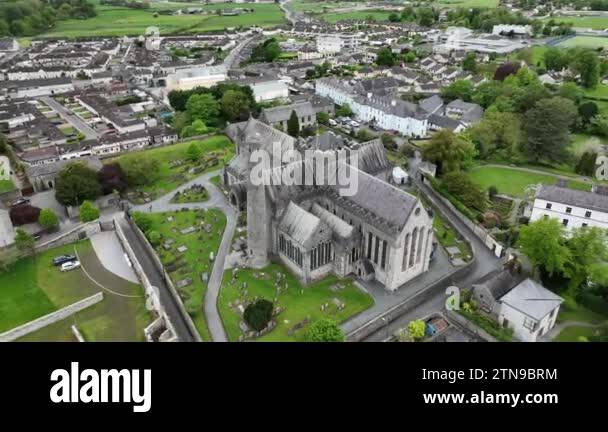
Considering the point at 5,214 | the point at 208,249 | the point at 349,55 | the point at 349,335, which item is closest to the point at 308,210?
the point at 208,249

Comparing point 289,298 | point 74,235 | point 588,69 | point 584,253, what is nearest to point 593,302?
point 584,253

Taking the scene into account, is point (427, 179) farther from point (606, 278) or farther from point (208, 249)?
point (208, 249)

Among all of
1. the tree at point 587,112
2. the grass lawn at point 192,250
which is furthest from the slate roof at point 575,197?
the tree at point 587,112

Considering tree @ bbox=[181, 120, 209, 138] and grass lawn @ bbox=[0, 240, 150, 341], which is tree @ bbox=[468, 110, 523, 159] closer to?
tree @ bbox=[181, 120, 209, 138]

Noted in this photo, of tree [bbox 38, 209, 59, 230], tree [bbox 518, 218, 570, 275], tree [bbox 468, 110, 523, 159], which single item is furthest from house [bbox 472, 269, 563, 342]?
tree [bbox 38, 209, 59, 230]

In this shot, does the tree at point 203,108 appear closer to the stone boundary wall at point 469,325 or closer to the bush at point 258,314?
the bush at point 258,314

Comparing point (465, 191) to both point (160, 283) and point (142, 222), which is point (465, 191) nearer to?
point (160, 283)
